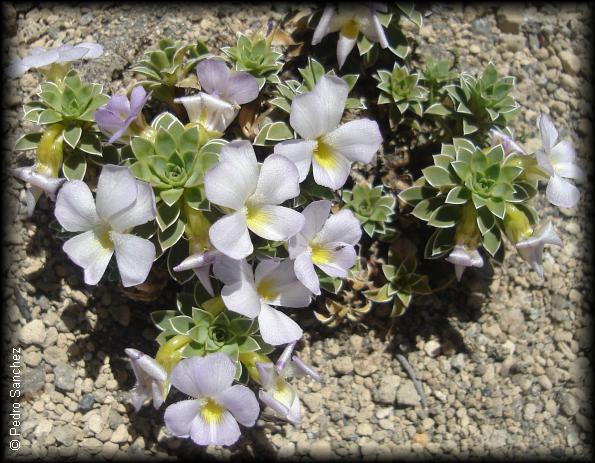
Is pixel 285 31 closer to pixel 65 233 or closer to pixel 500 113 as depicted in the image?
pixel 500 113

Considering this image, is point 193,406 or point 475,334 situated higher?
point 193,406

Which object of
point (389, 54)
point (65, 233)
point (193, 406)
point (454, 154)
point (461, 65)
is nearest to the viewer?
point (193, 406)

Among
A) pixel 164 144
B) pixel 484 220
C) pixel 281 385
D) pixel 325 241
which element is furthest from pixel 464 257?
pixel 164 144

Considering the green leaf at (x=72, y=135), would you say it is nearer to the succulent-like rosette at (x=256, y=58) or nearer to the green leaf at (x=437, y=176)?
the succulent-like rosette at (x=256, y=58)

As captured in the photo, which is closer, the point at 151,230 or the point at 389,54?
the point at 151,230

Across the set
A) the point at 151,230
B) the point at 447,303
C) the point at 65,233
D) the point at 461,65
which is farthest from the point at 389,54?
the point at 65,233

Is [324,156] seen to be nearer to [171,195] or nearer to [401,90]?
[171,195]
